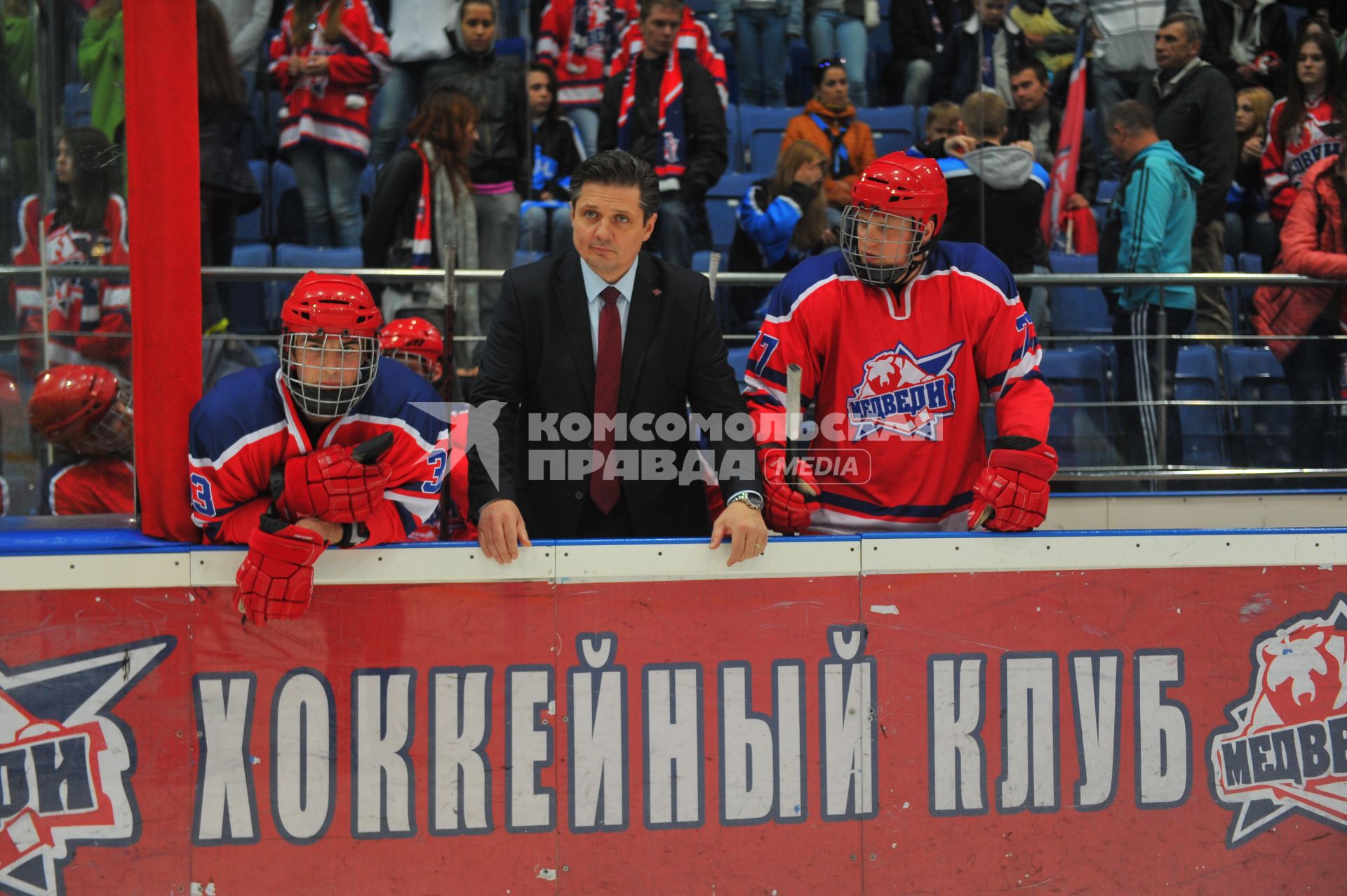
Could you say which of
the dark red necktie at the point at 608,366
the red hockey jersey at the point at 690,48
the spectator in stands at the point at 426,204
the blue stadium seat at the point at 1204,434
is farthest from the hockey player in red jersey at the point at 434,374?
the blue stadium seat at the point at 1204,434

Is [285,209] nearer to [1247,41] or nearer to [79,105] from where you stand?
[79,105]

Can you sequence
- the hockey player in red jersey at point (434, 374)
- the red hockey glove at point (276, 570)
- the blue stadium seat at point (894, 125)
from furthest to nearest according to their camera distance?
the blue stadium seat at point (894, 125)
the hockey player in red jersey at point (434, 374)
the red hockey glove at point (276, 570)

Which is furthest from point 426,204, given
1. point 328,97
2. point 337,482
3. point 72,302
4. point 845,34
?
point 845,34

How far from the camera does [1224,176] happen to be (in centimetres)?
550

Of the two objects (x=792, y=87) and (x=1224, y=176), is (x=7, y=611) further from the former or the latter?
(x=792, y=87)

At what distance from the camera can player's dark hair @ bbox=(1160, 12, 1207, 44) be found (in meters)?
5.54

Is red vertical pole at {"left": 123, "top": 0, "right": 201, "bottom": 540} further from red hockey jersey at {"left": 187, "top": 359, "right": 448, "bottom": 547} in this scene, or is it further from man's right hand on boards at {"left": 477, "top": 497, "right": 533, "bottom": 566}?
man's right hand on boards at {"left": 477, "top": 497, "right": 533, "bottom": 566}

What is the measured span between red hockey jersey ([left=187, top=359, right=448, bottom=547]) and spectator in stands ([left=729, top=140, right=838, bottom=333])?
286 centimetres

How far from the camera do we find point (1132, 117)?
5227 millimetres

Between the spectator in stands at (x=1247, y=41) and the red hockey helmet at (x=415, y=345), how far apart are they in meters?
4.64

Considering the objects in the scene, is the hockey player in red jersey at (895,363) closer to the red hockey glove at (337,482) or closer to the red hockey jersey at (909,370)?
the red hockey jersey at (909,370)

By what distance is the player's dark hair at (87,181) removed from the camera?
2.97 m

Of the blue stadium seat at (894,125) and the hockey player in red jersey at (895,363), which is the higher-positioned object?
the blue stadium seat at (894,125)

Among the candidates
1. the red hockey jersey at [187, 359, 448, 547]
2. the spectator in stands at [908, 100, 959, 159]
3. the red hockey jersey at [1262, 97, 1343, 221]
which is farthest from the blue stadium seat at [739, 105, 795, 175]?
the red hockey jersey at [187, 359, 448, 547]
